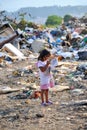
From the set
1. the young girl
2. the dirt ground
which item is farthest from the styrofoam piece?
the young girl

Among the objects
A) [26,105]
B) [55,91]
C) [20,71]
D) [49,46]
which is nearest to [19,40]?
[49,46]

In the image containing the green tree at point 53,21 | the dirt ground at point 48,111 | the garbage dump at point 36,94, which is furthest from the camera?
the green tree at point 53,21

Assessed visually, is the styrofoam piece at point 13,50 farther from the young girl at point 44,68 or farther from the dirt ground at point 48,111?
the young girl at point 44,68

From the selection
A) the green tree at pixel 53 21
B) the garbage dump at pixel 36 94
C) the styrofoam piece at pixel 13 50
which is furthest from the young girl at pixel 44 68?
the green tree at pixel 53 21

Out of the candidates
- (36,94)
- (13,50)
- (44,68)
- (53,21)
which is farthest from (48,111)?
(53,21)

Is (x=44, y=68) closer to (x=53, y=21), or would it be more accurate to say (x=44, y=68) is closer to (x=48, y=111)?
(x=48, y=111)

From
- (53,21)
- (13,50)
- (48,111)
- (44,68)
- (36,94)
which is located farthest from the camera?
(53,21)

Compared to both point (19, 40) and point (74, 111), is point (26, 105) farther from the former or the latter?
point (19, 40)

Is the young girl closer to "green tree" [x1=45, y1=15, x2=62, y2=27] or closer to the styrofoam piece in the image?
the styrofoam piece

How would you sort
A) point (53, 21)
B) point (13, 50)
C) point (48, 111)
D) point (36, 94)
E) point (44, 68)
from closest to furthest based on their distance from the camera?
point (48, 111), point (44, 68), point (36, 94), point (13, 50), point (53, 21)

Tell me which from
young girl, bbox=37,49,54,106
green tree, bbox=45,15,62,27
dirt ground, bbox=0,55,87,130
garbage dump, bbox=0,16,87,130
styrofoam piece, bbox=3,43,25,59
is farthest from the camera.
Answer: green tree, bbox=45,15,62,27

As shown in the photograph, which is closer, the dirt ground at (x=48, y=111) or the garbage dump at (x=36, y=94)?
the dirt ground at (x=48, y=111)

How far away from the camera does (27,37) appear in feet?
58.9

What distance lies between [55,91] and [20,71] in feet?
8.78
